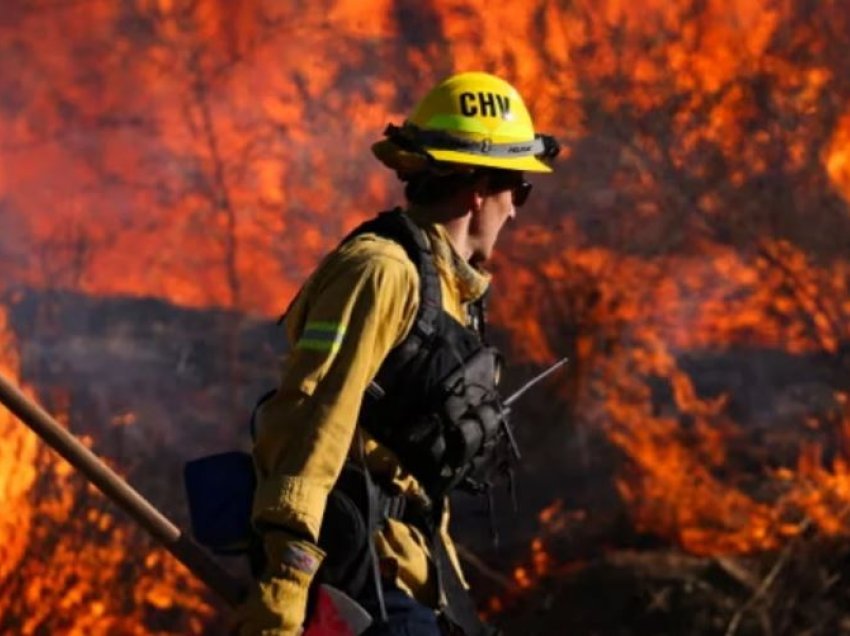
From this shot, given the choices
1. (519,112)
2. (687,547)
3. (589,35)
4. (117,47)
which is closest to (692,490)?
(687,547)

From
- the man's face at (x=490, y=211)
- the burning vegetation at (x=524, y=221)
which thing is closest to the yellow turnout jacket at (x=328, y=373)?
the man's face at (x=490, y=211)

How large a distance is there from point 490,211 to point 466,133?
0.18 meters

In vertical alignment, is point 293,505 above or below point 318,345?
A: below

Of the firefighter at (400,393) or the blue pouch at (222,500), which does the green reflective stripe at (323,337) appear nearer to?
the firefighter at (400,393)

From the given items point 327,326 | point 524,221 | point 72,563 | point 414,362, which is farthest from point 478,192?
point 524,221

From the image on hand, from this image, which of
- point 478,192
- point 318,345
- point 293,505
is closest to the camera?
point 293,505

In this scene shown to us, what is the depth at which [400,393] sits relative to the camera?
3.19 m

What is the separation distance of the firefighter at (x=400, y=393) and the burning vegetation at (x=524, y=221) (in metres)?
4.42

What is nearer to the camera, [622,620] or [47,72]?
Result: [622,620]

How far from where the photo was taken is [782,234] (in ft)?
26.4

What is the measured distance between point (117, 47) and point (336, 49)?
1079mm

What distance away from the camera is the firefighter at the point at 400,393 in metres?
2.91

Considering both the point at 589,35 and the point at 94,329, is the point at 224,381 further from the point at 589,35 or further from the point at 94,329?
the point at 589,35

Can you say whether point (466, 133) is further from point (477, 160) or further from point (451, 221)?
point (451, 221)
